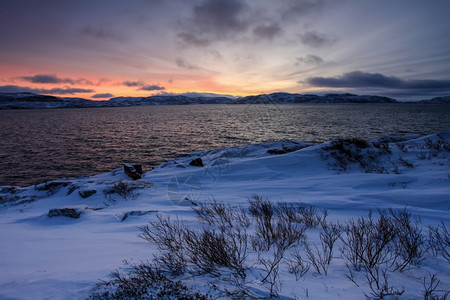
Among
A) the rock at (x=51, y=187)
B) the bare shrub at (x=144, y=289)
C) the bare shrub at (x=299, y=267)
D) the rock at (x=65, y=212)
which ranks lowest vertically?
the rock at (x=51, y=187)

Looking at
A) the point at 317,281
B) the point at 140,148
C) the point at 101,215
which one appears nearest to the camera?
the point at 317,281

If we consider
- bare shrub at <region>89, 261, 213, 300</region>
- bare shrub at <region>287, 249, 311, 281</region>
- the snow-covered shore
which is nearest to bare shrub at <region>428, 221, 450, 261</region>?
the snow-covered shore

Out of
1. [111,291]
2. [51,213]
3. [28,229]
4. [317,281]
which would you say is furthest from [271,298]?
[51,213]

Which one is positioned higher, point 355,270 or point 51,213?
point 355,270

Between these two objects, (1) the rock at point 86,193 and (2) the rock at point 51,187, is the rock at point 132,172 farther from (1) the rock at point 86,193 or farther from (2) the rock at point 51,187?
(1) the rock at point 86,193

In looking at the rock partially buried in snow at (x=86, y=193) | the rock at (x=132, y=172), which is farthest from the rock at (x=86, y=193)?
the rock at (x=132, y=172)

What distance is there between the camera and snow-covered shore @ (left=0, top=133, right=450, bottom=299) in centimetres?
229

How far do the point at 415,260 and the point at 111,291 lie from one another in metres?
3.67

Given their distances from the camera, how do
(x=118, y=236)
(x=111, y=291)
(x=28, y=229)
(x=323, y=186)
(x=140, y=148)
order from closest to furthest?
(x=111, y=291) < (x=118, y=236) < (x=28, y=229) < (x=323, y=186) < (x=140, y=148)

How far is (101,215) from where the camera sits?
→ 5.59m

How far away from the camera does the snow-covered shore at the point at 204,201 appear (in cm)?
229

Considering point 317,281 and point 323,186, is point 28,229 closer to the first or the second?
point 317,281

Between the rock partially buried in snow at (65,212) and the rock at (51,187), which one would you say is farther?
the rock at (51,187)

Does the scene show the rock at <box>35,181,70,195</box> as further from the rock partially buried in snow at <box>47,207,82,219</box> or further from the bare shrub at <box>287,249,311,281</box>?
the bare shrub at <box>287,249,311,281</box>
